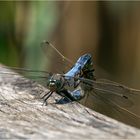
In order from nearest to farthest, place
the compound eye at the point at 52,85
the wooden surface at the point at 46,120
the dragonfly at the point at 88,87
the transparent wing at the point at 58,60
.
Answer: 1. the wooden surface at the point at 46,120
2. the compound eye at the point at 52,85
3. the dragonfly at the point at 88,87
4. the transparent wing at the point at 58,60

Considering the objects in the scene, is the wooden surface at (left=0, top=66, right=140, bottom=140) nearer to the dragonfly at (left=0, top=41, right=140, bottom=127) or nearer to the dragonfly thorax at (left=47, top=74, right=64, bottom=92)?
the dragonfly thorax at (left=47, top=74, right=64, bottom=92)

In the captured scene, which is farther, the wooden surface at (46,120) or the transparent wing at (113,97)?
the transparent wing at (113,97)

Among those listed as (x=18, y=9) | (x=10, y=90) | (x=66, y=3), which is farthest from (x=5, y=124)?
(x=66, y=3)

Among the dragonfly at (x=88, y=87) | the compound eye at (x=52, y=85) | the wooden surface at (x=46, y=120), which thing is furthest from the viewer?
the dragonfly at (x=88, y=87)

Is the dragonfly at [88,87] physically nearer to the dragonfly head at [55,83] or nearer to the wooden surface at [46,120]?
the dragonfly head at [55,83]

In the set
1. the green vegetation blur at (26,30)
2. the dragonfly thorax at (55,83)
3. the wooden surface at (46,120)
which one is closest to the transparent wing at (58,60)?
the dragonfly thorax at (55,83)

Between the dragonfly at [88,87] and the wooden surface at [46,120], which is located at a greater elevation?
the wooden surface at [46,120]

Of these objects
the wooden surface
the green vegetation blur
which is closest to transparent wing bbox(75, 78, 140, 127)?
the wooden surface
